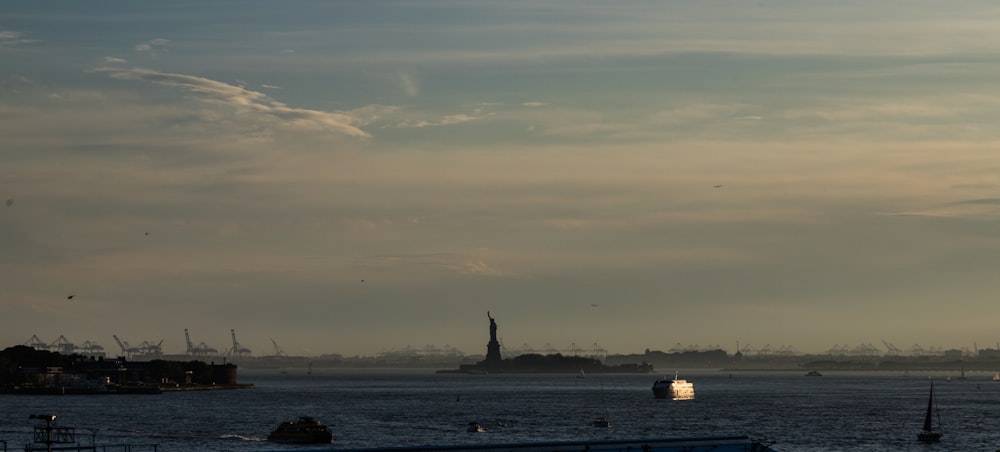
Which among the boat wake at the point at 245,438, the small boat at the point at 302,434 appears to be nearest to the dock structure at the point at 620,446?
the small boat at the point at 302,434

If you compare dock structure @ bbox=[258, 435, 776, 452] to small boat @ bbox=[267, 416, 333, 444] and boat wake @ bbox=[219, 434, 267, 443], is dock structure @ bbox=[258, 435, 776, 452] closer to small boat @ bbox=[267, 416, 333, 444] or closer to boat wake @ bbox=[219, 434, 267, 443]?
small boat @ bbox=[267, 416, 333, 444]

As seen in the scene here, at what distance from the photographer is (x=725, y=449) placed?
91.2 metres

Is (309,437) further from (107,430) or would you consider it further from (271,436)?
(107,430)

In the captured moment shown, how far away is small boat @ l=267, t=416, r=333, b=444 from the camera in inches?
6235

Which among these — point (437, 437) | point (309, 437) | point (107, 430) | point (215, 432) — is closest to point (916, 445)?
point (437, 437)

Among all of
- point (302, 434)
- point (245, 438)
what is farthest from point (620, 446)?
point (245, 438)

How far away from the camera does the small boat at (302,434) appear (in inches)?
6235

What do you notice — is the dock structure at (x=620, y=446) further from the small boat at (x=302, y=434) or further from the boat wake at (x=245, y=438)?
the boat wake at (x=245, y=438)

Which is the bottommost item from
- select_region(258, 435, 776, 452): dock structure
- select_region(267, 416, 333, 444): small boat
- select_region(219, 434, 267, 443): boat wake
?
select_region(219, 434, 267, 443): boat wake

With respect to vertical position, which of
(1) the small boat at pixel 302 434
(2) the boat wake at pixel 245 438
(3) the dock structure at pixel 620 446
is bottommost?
(2) the boat wake at pixel 245 438

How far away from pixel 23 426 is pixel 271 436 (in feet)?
167

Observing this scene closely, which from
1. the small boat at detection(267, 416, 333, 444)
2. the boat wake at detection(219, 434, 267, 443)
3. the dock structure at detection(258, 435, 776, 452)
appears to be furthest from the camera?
the boat wake at detection(219, 434, 267, 443)

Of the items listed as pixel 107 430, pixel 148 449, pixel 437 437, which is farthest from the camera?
pixel 107 430

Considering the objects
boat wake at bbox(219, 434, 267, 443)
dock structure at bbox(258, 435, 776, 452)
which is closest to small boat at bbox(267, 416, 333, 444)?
boat wake at bbox(219, 434, 267, 443)
